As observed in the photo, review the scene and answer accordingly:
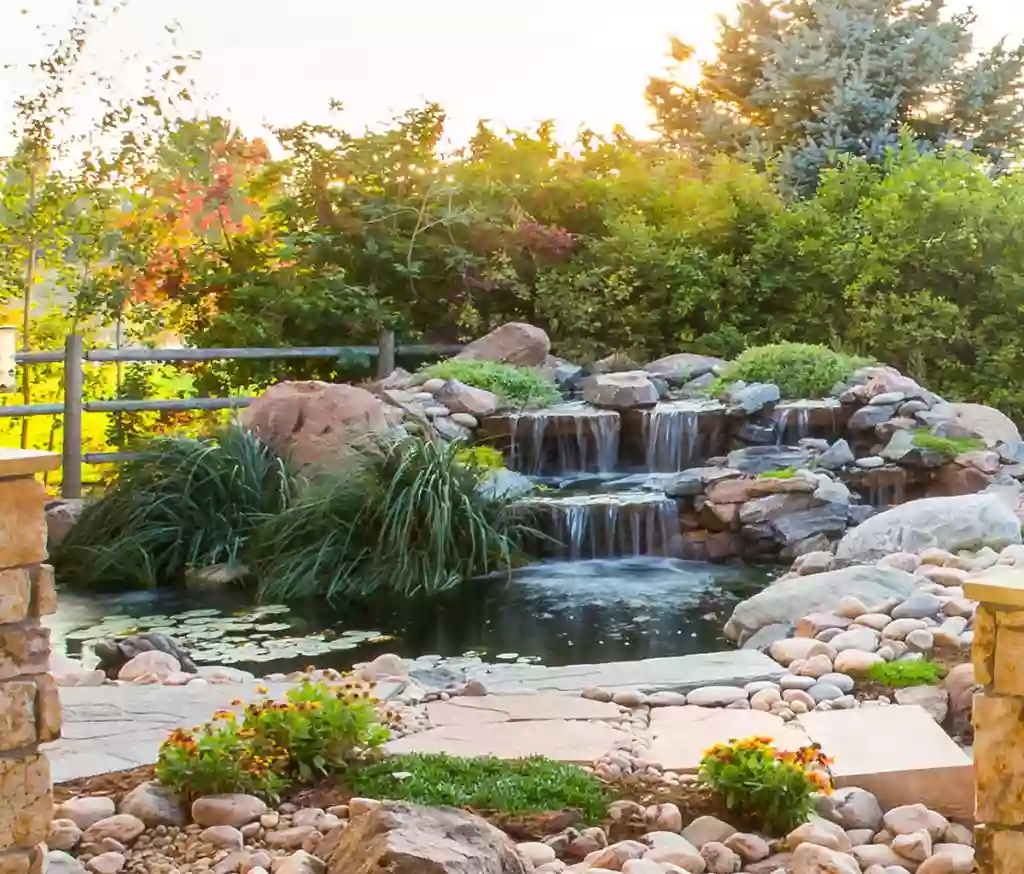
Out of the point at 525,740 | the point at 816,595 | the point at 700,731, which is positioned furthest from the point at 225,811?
the point at 816,595

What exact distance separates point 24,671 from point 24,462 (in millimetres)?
360

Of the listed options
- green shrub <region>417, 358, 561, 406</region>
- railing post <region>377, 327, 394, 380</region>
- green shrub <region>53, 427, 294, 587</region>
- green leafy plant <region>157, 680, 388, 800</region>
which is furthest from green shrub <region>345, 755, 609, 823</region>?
railing post <region>377, 327, 394, 380</region>

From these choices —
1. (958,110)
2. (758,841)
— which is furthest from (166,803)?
(958,110)

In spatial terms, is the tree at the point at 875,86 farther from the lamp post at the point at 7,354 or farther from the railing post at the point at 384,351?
A: the lamp post at the point at 7,354

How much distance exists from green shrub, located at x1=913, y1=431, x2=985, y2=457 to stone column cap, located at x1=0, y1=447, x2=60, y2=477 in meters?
6.19

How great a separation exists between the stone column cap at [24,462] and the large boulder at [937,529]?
4301 mm

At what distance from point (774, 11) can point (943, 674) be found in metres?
12.0

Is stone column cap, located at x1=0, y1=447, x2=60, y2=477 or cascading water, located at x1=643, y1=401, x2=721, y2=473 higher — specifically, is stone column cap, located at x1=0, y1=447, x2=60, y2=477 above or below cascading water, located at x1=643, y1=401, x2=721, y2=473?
below

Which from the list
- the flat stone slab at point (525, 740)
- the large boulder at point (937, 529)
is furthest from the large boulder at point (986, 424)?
the flat stone slab at point (525, 740)

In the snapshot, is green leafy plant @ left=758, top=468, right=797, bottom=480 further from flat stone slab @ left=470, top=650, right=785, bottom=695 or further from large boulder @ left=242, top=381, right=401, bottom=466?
flat stone slab @ left=470, top=650, right=785, bottom=695

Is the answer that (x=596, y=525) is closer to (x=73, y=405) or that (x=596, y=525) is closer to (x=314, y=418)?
(x=314, y=418)

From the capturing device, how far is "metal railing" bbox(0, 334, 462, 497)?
26.3 feet

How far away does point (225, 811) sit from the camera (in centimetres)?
261

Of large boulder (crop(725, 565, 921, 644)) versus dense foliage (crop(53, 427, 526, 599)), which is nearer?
large boulder (crop(725, 565, 921, 644))
